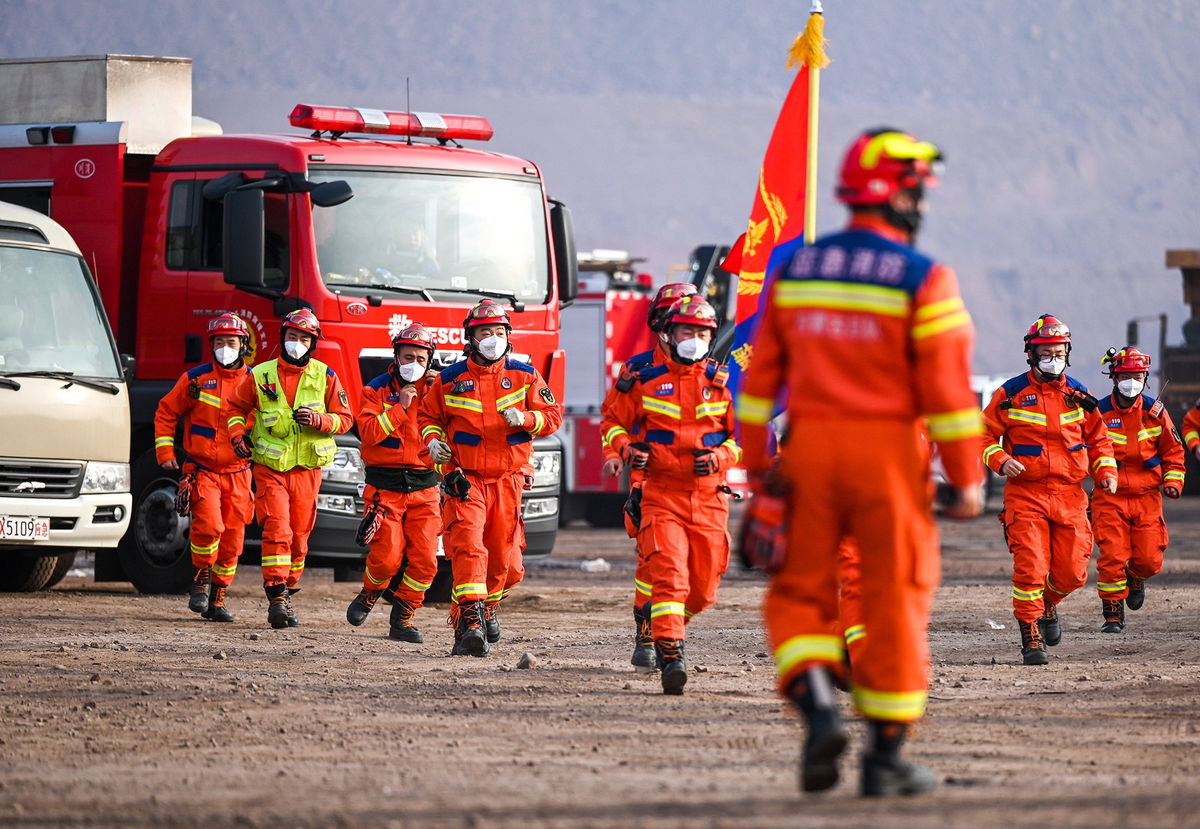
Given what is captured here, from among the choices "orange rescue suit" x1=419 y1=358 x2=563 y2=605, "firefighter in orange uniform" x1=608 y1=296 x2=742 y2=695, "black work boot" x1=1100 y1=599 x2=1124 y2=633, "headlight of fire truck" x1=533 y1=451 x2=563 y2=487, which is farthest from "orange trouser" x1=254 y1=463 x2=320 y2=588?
"black work boot" x1=1100 y1=599 x2=1124 y2=633

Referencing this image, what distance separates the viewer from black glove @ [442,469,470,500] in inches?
441

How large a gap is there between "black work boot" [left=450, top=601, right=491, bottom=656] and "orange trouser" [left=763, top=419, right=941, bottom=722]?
5.00 metres

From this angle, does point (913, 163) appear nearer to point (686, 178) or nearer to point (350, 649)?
point (350, 649)

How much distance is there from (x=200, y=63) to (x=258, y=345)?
11162cm

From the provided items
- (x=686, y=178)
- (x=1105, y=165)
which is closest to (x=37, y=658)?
(x=686, y=178)

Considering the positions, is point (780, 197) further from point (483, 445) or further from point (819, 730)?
point (819, 730)

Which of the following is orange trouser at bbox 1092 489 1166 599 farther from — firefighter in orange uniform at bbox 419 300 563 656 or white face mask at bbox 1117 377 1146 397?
firefighter in orange uniform at bbox 419 300 563 656

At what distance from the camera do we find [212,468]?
43.9 ft

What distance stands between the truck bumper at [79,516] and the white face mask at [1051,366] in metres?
6.00

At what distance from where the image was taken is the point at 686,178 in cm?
10681

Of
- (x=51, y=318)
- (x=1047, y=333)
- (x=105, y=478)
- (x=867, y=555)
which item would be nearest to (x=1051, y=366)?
(x=1047, y=333)

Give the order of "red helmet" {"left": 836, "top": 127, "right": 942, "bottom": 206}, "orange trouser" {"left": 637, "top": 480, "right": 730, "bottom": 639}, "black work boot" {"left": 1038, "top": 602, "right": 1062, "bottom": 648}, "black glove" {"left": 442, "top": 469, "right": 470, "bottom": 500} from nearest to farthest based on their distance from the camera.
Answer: "red helmet" {"left": 836, "top": 127, "right": 942, "bottom": 206}, "orange trouser" {"left": 637, "top": 480, "right": 730, "bottom": 639}, "black glove" {"left": 442, "top": 469, "right": 470, "bottom": 500}, "black work boot" {"left": 1038, "top": 602, "right": 1062, "bottom": 648}

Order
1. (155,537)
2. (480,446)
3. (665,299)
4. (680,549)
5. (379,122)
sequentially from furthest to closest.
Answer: (155,537)
(379,122)
(480,446)
(665,299)
(680,549)

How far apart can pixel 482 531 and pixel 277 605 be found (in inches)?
84.0
